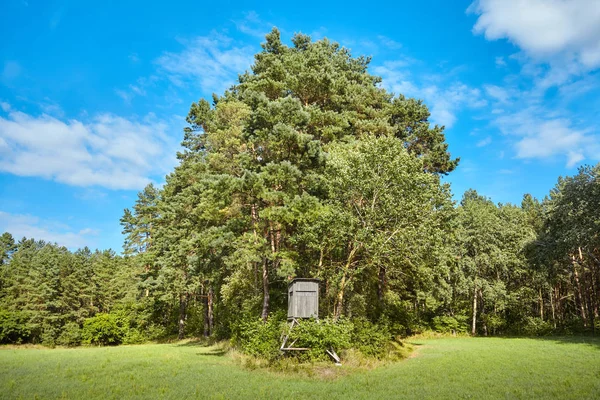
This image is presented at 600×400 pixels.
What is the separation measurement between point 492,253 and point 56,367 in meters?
39.3

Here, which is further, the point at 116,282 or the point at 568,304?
the point at 116,282

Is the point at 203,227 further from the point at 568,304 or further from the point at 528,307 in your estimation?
the point at 568,304

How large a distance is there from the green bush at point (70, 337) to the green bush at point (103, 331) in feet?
4.59

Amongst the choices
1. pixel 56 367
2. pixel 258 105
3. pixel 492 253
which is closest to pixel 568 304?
pixel 492 253

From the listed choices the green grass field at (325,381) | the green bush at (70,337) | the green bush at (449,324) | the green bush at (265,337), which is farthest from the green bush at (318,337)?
the green bush at (70,337)

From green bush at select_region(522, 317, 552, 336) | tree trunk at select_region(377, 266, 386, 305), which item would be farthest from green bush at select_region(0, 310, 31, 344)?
green bush at select_region(522, 317, 552, 336)

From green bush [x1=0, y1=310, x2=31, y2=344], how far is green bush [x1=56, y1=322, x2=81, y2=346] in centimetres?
352

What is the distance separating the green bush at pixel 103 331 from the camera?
42822 mm

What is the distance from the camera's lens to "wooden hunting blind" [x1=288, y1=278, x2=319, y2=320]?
18.2m

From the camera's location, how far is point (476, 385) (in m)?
12.1

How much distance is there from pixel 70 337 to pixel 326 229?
131 feet

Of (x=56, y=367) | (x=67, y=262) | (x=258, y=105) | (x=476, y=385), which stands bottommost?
(x=56, y=367)

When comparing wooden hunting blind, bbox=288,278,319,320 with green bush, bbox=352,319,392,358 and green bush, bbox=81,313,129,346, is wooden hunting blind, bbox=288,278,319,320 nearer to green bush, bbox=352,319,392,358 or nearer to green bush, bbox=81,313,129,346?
green bush, bbox=352,319,392,358

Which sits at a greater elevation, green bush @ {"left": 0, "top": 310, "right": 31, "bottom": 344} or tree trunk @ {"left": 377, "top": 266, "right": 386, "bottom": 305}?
tree trunk @ {"left": 377, "top": 266, "right": 386, "bottom": 305}
